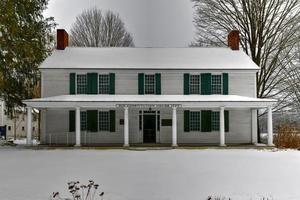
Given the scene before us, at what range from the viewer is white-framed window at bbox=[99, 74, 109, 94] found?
21938 millimetres

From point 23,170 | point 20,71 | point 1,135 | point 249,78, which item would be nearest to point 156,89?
point 249,78

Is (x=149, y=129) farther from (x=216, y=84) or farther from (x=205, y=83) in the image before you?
(x=216, y=84)

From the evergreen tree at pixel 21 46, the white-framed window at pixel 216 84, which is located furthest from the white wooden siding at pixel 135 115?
the evergreen tree at pixel 21 46

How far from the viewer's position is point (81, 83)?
865 inches

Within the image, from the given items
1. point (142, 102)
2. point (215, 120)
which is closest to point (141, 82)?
point (142, 102)

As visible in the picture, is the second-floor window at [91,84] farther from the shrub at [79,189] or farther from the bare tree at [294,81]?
the shrub at [79,189]

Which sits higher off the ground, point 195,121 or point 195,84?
point 195,84

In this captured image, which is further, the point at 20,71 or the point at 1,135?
the point at 1,135

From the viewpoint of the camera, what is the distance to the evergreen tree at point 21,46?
19.7 meters

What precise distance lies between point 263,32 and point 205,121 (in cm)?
821

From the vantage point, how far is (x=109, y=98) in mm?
20984

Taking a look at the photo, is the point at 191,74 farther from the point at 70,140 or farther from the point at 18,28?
the point at 18,28

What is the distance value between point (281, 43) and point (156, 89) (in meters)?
8.84

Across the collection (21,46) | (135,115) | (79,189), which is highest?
(21,46)
